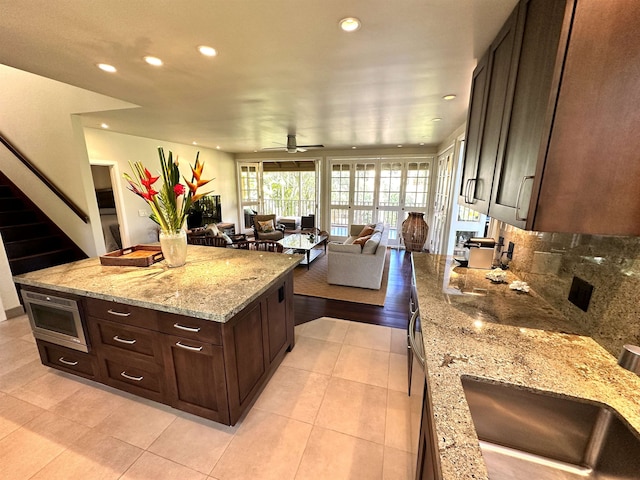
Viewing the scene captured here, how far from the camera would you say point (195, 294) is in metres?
1.52

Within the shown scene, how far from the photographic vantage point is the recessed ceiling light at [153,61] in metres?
1.82

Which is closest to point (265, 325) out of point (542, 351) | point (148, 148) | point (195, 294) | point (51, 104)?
point (195, 294)

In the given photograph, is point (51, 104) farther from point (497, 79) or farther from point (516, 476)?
point (516, 476)

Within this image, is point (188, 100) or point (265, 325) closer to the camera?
point (265, 325)

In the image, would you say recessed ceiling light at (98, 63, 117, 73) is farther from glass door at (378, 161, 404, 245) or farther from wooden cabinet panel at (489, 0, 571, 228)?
glass door at (378, 161, 404, 245)

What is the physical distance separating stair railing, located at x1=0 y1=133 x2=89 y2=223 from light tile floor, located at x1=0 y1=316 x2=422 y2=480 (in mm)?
2014

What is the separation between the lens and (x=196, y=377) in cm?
152

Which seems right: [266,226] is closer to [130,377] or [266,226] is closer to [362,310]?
[362,310]

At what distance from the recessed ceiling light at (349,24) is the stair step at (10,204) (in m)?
5.20

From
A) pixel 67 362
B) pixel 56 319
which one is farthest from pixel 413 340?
pixel 67 362

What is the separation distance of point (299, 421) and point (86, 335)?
1.56 meters

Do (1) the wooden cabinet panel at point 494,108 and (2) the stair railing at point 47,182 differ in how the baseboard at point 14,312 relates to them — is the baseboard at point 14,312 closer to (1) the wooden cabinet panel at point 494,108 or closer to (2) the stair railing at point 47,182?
(2) the stair railing at point 47,182

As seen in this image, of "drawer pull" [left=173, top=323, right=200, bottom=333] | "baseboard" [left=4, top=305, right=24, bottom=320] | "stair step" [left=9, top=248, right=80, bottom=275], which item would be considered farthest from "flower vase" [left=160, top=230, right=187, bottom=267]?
"stair step" [left=9, top=248, right=80, bottom=275]

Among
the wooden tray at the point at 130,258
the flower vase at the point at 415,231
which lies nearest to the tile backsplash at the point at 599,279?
the wooden tray at the point at 130,258
